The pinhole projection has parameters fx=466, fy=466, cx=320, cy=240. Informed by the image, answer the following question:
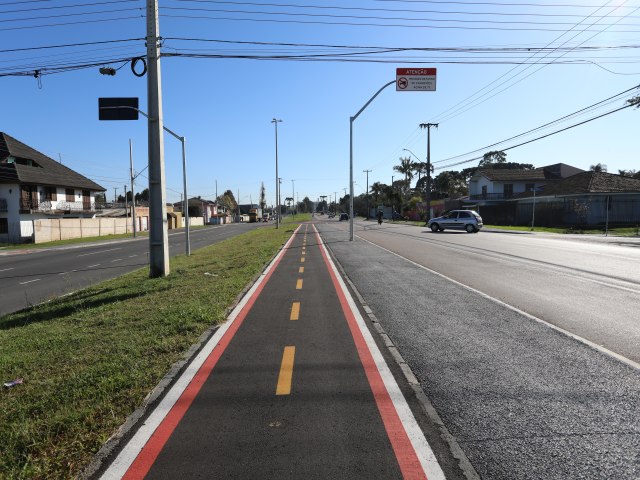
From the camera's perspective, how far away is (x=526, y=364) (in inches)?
204

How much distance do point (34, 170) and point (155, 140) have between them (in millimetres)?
41484

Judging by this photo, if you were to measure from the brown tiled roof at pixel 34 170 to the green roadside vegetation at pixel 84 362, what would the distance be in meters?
38.3

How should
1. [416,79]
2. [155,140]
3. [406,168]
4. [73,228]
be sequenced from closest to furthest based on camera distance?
1. [155,140]
2. [416,79]
3. [73,228]
4. [406,168]

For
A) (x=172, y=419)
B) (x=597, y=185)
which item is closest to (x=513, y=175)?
(x=597, y=185)

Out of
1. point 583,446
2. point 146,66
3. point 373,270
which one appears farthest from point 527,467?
point 146,66

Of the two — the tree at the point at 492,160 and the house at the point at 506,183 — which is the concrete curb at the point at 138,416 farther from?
the tree at the point at 492,160

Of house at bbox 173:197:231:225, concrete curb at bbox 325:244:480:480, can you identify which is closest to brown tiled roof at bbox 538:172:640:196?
concrete curb at bbox 325:244:480:480

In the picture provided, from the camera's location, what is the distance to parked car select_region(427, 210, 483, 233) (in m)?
37.3

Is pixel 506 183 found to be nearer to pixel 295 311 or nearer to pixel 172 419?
pixel 295 311

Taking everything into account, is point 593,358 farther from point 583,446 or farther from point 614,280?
point 614,280

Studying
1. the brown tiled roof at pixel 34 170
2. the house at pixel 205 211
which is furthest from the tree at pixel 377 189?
the brown tiled roof at pixel 34 170

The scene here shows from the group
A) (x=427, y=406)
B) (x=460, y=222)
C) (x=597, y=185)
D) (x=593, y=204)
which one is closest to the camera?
(x=427, y=406)

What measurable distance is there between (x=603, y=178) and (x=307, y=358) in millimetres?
49360

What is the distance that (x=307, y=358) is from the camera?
562cm
